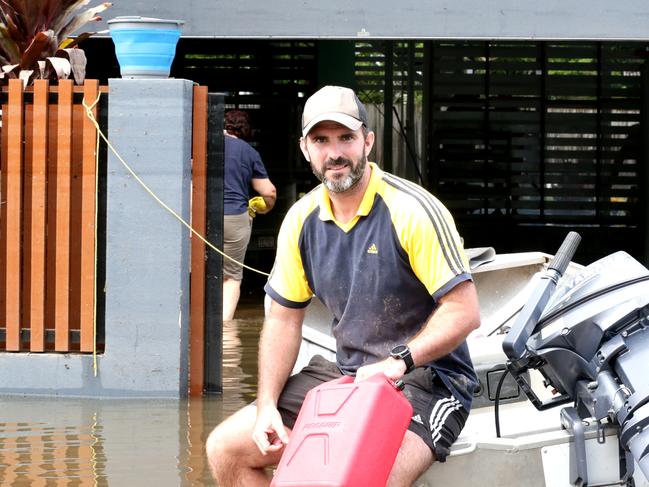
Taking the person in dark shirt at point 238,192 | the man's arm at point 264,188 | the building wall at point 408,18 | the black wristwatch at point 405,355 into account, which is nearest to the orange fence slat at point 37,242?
the person in dark shirt at point 238,192

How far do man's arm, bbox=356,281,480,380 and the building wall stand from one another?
258 inches

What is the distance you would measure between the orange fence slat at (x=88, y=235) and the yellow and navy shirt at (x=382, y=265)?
375cm

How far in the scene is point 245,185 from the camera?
11.1 meters

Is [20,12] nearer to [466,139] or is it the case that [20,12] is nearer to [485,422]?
[485,422]

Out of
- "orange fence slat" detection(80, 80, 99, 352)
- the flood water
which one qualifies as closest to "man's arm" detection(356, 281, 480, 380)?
the flood water

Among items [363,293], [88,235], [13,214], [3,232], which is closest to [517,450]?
[363,293]

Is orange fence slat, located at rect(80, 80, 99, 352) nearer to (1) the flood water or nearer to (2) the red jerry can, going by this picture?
(1) the flood water

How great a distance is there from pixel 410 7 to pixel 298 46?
25.6 ft

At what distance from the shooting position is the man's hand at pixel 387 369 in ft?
13.7

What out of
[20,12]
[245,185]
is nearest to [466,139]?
[245,185]

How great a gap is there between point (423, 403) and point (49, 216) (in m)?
4.52

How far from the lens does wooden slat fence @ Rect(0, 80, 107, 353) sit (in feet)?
27.0

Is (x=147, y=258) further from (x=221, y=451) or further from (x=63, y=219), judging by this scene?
(x=221, y=451)

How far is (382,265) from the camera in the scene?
4477 millimetres
